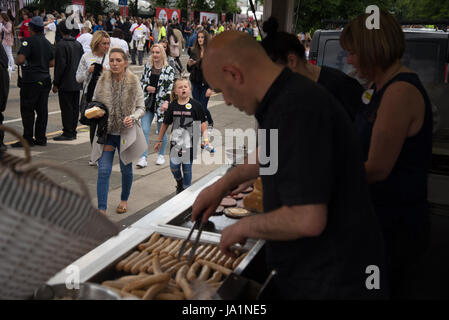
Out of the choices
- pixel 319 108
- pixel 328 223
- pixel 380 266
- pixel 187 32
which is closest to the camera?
pixel 319 108

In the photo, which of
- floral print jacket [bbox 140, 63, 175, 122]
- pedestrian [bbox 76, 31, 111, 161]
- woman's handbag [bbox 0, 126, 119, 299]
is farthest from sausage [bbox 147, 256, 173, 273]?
floral print jacket [bbox 140, 63, 175, 122]

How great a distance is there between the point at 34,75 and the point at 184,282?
724cm

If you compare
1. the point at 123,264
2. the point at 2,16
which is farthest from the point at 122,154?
the point at 2,16

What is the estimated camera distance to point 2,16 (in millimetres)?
16422

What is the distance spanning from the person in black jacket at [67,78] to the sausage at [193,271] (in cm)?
705

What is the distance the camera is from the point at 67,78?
8.75 meters

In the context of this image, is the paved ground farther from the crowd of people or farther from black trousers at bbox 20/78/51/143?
the crowd of people

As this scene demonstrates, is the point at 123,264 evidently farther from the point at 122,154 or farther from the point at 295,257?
the point at 122,154

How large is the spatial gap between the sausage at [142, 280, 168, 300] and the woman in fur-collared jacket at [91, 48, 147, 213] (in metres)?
3.42

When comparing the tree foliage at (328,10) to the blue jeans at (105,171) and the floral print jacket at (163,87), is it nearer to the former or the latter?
the floral print jacket at (163,87)

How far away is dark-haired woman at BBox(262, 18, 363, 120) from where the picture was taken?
300 centimetres

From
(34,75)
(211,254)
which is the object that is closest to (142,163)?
(34,75)

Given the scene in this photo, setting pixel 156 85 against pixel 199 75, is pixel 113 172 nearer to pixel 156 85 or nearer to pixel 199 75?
pixel 156 85
